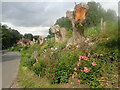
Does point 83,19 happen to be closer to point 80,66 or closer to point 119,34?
point 119,34

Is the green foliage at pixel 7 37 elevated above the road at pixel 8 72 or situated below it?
above

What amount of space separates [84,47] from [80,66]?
4.63 feet

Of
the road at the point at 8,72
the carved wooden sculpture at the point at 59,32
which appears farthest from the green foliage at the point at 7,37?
→ the carved wooden sculpture at the point at 59,32

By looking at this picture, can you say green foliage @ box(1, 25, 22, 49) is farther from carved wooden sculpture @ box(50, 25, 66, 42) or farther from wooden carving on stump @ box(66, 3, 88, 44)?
wooden carving on stump @ box(66, 3, 88, 44)

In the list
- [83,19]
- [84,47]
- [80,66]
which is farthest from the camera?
[83,19]

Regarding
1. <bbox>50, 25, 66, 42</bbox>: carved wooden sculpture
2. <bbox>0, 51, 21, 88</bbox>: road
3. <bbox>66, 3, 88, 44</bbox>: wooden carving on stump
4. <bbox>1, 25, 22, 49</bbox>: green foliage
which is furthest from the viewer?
<bbox>1, 25, 22, 49</bbox>: green foliage

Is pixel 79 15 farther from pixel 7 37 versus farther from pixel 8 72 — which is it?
pixel 7 37

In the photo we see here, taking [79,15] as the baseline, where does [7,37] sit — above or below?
above

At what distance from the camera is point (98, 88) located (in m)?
2.72

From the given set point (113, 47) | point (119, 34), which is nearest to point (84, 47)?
point (113, 47)

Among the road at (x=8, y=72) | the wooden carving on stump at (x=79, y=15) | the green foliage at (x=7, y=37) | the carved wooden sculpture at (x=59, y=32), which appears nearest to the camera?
the road at (x=8, y=72)

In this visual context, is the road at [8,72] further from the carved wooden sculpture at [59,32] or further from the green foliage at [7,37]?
the green foliage at [7,37]

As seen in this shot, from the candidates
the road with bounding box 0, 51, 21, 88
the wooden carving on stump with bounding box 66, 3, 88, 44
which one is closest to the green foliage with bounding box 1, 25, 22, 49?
the road with bounding box 0, 51, 21, 88

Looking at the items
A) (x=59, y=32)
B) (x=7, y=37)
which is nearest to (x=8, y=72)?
(x=59, y=32)
